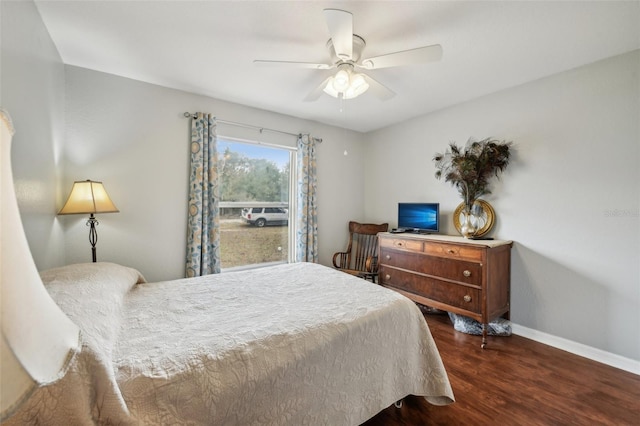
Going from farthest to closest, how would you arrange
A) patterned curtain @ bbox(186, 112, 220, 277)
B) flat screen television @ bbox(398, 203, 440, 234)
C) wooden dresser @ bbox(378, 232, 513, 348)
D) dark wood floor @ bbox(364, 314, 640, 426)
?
1. flat screen television @ bbox(398, 203, 440, 234)
2. patterned curtain @ bbox(186, 112, 220, 277)
3. wooden dresser @ bbox(378, 232, 513, 348)
4. dark wood floor @ bbox(364, 314, 640, 426)

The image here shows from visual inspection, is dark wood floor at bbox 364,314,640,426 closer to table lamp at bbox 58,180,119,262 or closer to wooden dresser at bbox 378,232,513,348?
wooden dresser at bbox 378,232,513,348

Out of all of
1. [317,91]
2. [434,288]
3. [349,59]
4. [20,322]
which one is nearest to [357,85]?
[349,59]

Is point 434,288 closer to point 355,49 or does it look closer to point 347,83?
point 347,83

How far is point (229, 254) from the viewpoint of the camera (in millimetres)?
3211

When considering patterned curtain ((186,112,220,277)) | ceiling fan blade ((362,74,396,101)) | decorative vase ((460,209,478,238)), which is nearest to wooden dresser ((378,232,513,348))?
decorative vase ((460,209,478,238))

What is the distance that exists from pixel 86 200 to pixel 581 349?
4.45 metres

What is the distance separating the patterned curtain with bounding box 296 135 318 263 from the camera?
11.8ft

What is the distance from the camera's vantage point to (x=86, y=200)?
2.07 meters

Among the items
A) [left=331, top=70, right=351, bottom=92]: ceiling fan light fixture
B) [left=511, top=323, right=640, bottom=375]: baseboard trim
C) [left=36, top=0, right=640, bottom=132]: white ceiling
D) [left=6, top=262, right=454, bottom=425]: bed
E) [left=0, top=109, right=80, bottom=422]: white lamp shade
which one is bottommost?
[left=511, top=323, right=640, bottom=375]: baseboard trim

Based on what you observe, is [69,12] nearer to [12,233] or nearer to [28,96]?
[28,96]

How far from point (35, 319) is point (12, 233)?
145mm

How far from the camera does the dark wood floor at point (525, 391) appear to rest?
1607 mm

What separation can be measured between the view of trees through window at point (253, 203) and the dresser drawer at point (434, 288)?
1470 mm

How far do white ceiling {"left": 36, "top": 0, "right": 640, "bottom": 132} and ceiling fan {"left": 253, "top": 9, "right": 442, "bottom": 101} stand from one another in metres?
0.22
